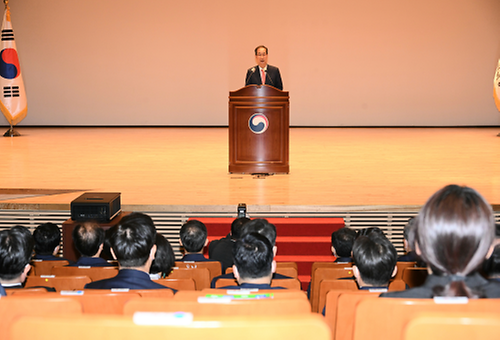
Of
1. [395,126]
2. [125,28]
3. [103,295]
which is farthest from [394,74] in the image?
[103,295]

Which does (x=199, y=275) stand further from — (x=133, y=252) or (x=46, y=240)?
(x=46, y=240)

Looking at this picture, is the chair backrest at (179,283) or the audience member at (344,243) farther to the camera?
the audience member at (344,243)

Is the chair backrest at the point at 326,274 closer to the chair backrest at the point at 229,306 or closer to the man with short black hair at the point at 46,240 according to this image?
the chair backrest at the point at 229,306

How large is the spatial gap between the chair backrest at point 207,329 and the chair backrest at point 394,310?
10.8 inches

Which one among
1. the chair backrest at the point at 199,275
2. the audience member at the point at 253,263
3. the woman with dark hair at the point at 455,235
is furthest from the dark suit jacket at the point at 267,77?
the woman with dark hair at the point at 455,235

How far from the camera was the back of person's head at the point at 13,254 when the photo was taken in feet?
6.70

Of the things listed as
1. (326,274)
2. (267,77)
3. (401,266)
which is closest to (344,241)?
(401,266)

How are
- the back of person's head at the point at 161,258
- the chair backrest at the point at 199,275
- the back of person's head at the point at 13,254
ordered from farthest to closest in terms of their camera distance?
1. the chair backrest at the point at 199,275
2. the back of person's head at the point at 161,258
3. the back of person's head at the point at 13,254

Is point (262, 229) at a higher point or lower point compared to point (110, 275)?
higher

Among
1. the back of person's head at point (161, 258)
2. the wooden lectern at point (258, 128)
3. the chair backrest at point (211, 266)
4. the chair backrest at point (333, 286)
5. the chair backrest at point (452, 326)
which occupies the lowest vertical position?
the chair backrest at point (211, 266)

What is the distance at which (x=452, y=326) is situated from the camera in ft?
3.46

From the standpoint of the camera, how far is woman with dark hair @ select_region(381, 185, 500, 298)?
125cm

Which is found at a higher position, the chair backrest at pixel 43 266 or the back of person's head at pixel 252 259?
the back of person's head at pixel 252 259

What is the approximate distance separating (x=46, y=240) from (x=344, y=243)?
1889 mm
